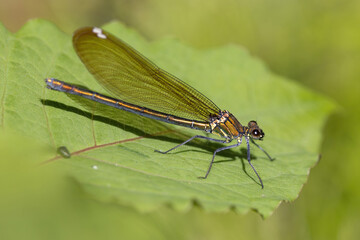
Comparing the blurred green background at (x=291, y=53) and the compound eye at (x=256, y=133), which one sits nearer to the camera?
the compound eye at (x=256, y=133)

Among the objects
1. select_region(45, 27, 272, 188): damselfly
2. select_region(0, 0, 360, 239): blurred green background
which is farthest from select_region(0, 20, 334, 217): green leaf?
select_region(0, 0, 360, 239): blurred green background

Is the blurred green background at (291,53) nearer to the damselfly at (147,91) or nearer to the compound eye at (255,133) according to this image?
the damselfly at (147,91)

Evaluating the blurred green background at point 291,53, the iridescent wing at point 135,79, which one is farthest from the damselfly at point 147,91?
the blurred green background at point 291,53

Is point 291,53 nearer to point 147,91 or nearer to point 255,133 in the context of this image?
point 255,133

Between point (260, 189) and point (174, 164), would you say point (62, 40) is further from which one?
point (260, 189)

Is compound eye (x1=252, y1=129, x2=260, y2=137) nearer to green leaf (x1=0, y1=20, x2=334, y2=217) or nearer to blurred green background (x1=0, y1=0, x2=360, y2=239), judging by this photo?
green leaf (x1=0, y1=20, x2=334, y2=217)

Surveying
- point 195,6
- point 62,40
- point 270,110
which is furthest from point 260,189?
point 195,6
